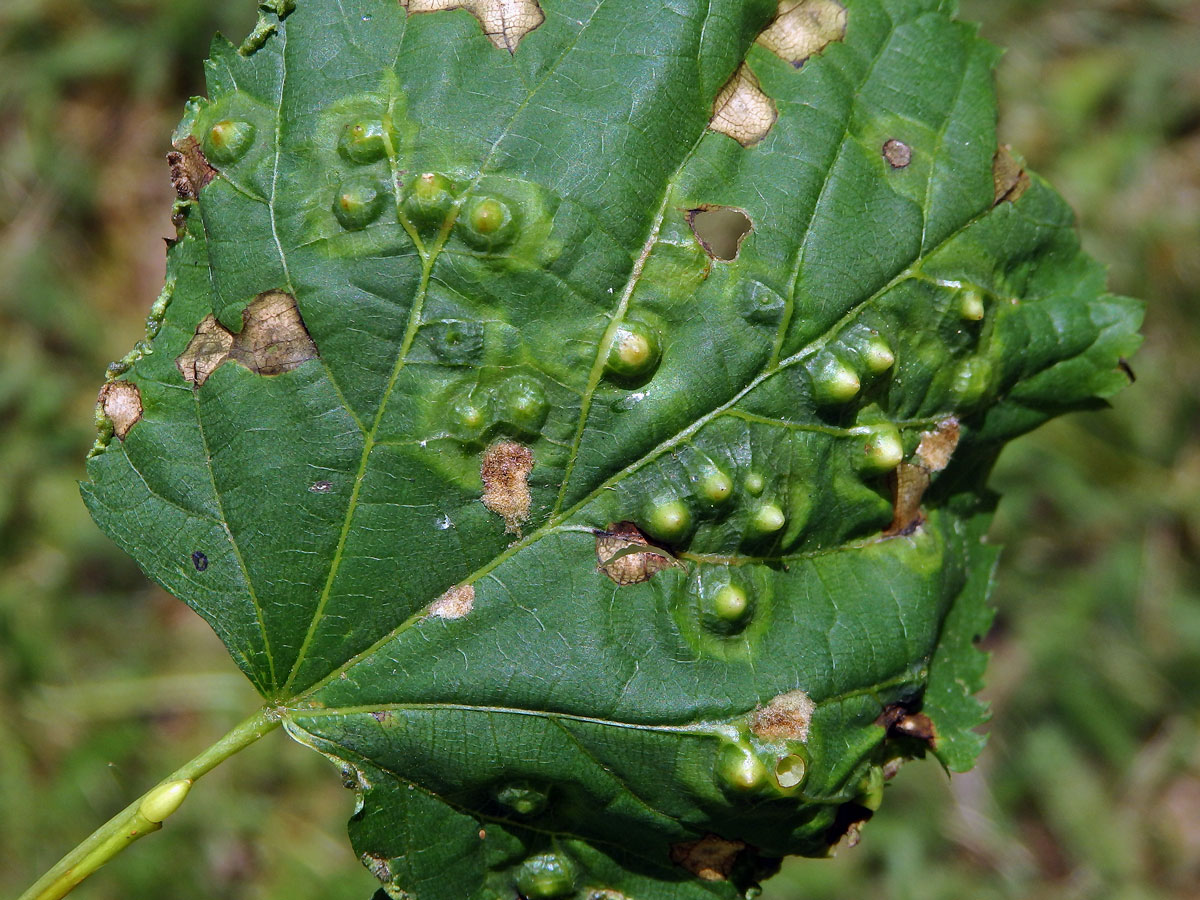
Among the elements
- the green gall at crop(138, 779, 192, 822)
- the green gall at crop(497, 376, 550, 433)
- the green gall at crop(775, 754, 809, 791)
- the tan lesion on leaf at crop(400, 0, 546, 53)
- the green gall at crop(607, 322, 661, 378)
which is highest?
the tan lesion on leaf at crop(400, 0, 546, 53)

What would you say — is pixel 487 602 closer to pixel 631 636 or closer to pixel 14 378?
pixel 631 636

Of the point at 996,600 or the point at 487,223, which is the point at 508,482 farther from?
the point at 996,600

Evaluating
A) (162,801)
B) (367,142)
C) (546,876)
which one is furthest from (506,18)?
(546,876)

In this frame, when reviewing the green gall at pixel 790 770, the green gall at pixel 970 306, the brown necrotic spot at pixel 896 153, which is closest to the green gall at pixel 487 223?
the brown necrotic spot at pixel 896 153

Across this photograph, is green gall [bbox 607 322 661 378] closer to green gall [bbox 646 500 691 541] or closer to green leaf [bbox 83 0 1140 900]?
green leaf [bbox 83 0 1140 900]

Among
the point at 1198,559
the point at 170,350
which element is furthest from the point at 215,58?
the point at 1198,559

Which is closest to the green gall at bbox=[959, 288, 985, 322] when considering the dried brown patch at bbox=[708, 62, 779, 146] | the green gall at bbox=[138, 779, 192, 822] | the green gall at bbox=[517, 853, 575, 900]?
the dried brown patch at bbox=[708, 62, 779, 146]
